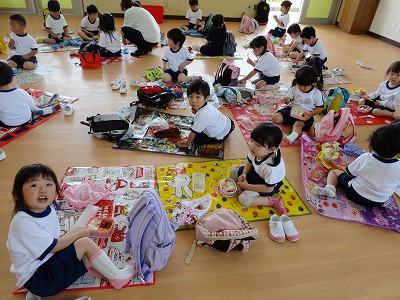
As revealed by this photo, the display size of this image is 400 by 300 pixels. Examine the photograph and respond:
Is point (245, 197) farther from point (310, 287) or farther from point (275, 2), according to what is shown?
point (275, 2)

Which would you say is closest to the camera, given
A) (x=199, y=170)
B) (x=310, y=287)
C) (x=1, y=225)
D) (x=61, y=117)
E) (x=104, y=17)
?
(x=310, y=287)

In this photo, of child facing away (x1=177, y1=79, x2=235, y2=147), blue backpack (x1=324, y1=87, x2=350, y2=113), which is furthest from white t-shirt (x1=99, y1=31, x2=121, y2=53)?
blue backpack (x1=324, y1=87, x2=350, y2=113)

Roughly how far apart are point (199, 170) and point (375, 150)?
140 cm

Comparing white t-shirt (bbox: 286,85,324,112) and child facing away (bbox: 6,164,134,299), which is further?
white t-shirt (bbox: 286,85,324,112)

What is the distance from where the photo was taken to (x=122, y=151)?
9.23ft

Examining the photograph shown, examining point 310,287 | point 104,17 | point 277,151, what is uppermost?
point 104,17

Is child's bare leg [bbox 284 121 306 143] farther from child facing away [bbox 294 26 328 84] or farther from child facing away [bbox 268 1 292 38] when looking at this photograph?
child facing away [bbox 268 1 292 38]

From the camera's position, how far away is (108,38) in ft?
15.6

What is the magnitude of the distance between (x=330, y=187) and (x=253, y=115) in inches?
55.2

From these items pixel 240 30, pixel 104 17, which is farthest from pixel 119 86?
pixel 240 30

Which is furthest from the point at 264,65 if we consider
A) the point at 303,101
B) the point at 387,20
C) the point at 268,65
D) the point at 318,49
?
the point at 387,20

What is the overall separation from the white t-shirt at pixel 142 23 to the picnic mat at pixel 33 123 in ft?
6.73

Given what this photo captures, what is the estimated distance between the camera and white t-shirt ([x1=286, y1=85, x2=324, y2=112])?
3199 mm

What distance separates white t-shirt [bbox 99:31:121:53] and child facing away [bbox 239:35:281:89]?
2.21 meters
